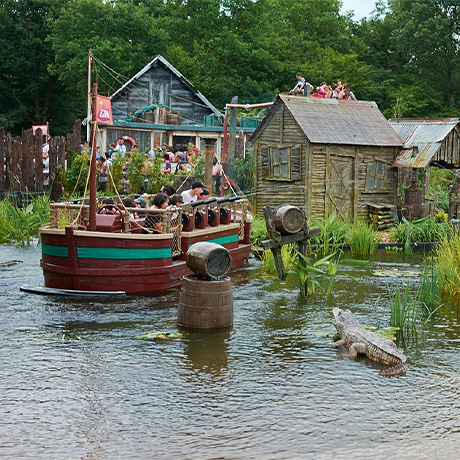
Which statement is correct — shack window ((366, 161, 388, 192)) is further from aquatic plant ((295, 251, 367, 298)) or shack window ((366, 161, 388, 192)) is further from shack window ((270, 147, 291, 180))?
aquatic plant ((295, 251, 367, 298))

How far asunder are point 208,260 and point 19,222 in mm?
10295

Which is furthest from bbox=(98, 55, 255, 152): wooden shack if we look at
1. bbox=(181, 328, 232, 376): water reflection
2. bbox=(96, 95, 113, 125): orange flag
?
bbox=(181, 328, 232, 376): water reflection

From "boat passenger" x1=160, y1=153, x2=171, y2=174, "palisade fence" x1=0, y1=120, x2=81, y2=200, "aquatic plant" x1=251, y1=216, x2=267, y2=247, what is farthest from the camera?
"boat passenger" x1=160, y1=153, x2=171, y2=174

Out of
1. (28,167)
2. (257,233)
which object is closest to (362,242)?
(257,233)

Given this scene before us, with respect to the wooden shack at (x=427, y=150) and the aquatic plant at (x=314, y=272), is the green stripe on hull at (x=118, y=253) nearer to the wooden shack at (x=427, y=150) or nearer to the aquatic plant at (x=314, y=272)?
the aquatic plant at (x=314, y=272)

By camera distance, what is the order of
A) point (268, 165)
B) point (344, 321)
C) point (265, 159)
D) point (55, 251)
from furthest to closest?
1. point (265, 159)
2. point (268, 165)
3. point (55, 251)
4. point (344, 321)

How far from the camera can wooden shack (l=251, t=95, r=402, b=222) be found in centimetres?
2194

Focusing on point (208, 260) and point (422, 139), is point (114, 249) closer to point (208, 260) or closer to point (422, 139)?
point (208, 260)

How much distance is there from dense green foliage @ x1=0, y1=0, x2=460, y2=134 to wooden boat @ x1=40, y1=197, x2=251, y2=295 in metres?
33.0

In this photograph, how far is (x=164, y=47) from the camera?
162 feet

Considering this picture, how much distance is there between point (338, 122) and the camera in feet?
74.3

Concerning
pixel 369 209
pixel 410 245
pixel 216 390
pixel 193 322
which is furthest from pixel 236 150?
pixel 216 390

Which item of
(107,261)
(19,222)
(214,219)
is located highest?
(214,219)

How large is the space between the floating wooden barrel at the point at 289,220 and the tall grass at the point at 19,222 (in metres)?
8.35
